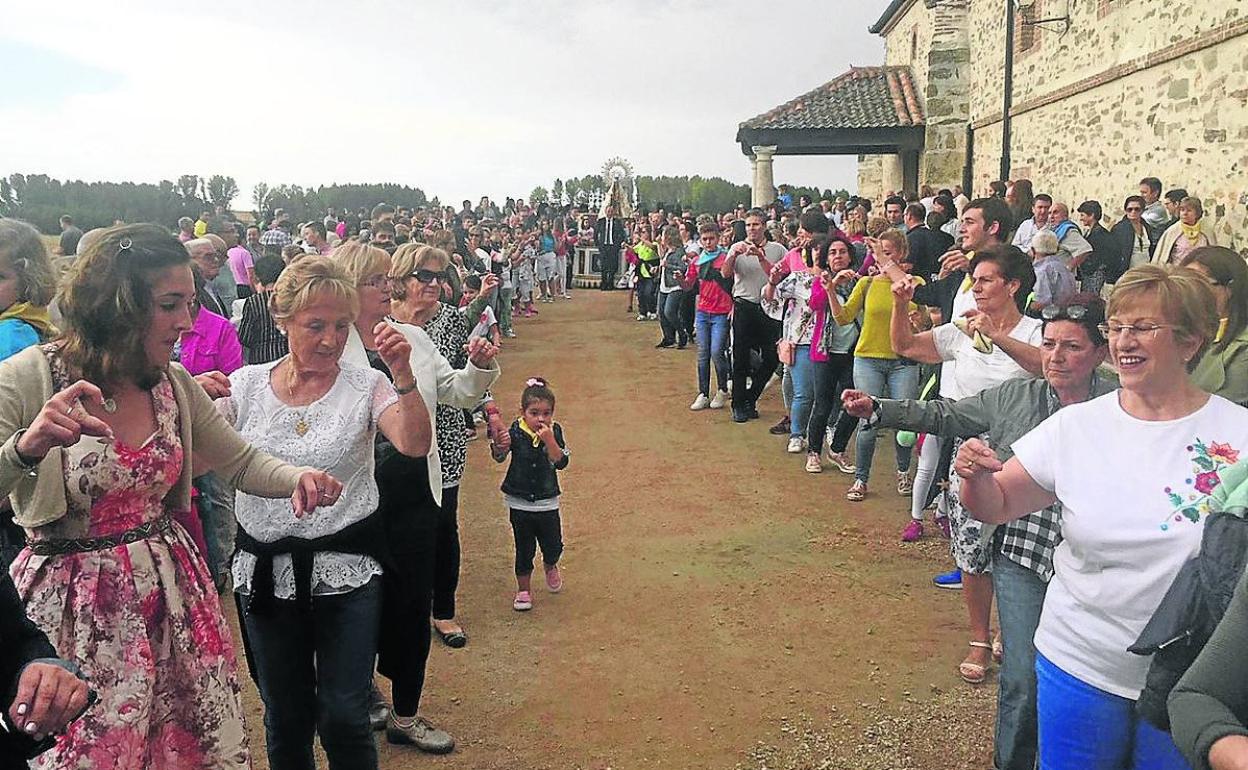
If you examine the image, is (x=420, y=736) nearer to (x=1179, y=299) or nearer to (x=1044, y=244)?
(x=1179, y=299)

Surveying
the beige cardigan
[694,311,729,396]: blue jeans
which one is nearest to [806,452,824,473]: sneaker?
[694,311,729,396]: blue jeans

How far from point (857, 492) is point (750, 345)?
3.01 meters

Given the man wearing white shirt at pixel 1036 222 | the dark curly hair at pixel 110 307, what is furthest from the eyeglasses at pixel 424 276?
the man wearing white shirt at pixel 1036 222

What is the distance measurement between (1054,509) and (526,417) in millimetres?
2895

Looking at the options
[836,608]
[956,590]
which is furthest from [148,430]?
[956,590]

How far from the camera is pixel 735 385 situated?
33.7 feet

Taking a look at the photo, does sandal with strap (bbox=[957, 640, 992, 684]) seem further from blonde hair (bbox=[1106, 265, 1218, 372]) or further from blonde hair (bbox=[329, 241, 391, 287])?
blonde hair (bbox=[329, 241, 391, 287])

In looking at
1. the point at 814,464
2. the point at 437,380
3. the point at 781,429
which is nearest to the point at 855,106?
the point at 781,429

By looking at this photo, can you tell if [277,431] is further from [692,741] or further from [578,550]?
[578,550]

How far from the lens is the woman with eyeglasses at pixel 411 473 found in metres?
3.82

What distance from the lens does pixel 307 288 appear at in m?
3.15

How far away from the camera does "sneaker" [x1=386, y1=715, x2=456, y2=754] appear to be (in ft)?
13.4

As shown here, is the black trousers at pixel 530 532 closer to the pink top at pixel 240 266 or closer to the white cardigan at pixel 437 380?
the white cardigan at pixel 437 380

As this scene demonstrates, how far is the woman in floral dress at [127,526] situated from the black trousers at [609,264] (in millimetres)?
22761
